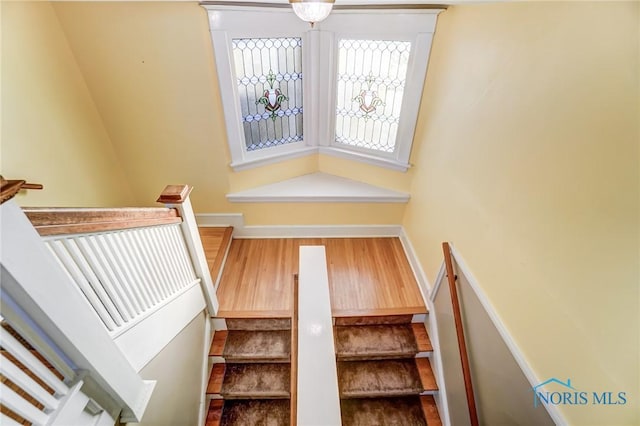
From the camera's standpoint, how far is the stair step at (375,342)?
98.1 inches

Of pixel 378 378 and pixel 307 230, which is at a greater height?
pixel 307 230

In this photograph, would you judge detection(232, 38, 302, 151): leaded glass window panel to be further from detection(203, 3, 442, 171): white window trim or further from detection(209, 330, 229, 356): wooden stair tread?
detection(209, 330, 229, 356): wooden stair tread

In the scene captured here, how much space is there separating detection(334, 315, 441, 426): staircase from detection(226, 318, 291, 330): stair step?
1.51 feet

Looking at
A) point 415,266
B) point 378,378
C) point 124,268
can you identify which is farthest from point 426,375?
point 124,268

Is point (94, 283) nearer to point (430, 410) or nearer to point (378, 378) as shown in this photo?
point (378, 378)

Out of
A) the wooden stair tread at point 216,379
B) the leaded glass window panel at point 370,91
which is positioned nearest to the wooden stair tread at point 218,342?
the wooden stair tread at point 216,379

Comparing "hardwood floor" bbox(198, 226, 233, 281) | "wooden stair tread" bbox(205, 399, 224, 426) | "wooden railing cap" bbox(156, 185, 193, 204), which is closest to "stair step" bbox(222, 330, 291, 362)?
"wooden stair tread" bbox(205, 399, 224, 426)

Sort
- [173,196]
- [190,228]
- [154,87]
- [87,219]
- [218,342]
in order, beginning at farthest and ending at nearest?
[218,342], [154,87], [190,228], [173,196], [87,219]

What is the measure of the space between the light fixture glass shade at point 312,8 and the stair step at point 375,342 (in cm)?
232

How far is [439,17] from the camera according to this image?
2.12 m

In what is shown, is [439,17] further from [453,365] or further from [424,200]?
[453,365]

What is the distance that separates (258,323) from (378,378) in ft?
3.59

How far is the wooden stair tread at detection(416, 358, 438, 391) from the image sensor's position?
2395mm

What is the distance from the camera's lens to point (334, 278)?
2.90 metres
